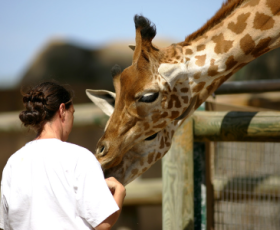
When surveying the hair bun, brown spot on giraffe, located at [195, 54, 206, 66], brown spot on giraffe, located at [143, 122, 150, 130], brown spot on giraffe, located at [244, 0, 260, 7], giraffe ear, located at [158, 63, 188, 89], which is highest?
brown spot on giraffe, located at [244, 0, 260, 7]

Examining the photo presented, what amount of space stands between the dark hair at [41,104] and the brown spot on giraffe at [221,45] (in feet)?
3.73

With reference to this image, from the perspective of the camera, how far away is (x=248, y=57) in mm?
2182

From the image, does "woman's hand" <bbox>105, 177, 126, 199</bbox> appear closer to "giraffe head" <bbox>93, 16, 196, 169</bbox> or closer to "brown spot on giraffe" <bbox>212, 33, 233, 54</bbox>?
"giraffe head" <bbox>93, 16, 196, 169</bbox>

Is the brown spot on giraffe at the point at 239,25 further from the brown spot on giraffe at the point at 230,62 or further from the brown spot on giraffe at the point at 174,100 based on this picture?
the brown spot on giraffe at the point at 174,100

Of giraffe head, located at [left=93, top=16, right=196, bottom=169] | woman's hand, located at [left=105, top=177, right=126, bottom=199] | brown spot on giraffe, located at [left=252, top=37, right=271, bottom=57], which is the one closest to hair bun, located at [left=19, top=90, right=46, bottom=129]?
woman's hand, located at [left=105, top=177, right=126, bottom=199]

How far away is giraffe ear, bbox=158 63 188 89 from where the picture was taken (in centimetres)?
198

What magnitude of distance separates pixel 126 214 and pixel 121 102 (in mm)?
2679

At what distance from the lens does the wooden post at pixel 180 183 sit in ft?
7.59

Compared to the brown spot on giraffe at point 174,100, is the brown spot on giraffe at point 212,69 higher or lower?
higher

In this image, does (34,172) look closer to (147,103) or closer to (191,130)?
(147,103)

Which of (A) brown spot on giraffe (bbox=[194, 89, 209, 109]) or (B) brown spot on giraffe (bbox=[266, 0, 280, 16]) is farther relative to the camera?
(A) brown spot on giraffe (bbox=[194, 89, 209, 109])

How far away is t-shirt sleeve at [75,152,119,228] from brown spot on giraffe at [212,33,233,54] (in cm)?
125

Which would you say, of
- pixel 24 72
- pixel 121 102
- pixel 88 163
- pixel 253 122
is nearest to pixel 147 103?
pixel 121 102

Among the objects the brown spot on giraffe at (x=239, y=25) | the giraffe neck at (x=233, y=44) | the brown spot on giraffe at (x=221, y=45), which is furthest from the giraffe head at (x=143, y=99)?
the brown spot on giraffe at (x=239, y=25)
